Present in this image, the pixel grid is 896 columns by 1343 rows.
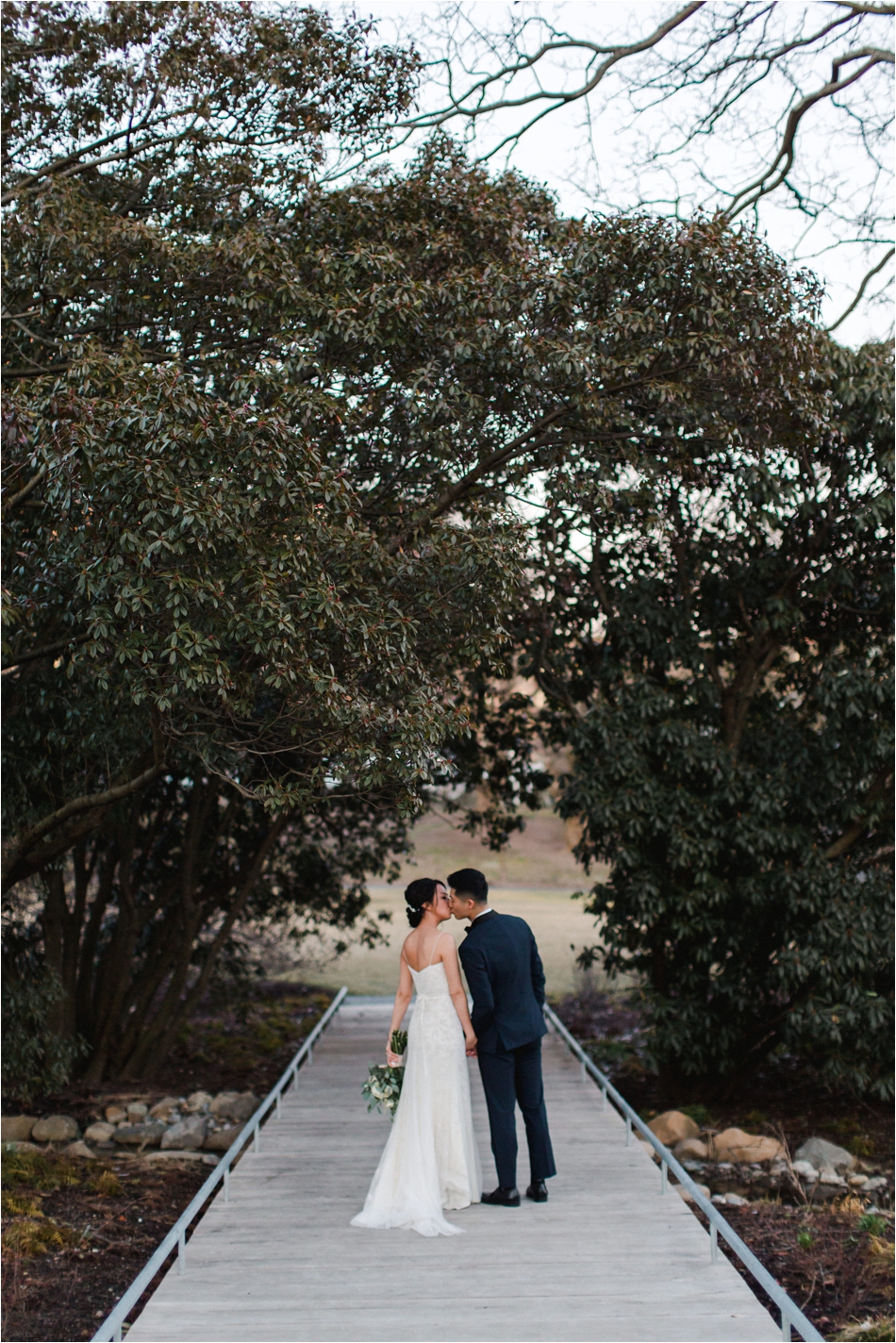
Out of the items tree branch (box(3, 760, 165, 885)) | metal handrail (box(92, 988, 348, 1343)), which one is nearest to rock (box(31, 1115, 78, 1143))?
metal handrail (box(92, 988, 348, 1343))

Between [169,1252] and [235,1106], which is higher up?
[169,1252]

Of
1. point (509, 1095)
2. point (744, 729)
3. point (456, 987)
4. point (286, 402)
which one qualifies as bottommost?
point (509, 1095)

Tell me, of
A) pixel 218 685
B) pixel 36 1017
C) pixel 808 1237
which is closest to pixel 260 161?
pixel 218 685

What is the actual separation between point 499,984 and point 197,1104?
6.49m

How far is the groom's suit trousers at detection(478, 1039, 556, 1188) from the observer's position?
5.83 metres

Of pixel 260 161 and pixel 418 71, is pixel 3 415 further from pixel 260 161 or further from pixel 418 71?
pixel 418 71

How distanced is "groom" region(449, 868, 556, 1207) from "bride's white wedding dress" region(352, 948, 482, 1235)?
0.15 m

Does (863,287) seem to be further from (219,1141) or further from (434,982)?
(219,1141)

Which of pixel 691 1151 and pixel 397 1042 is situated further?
pixel 691 1151

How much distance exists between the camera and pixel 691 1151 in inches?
376

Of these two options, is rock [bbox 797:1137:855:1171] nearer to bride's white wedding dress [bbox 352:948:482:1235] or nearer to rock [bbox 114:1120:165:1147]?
bride's white wedding dress [bbox 352:948:482:1235]

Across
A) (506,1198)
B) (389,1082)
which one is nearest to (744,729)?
(506,1198)

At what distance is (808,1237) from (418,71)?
933cm

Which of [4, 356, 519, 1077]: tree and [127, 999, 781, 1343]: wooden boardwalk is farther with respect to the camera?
[4, 356, 519, 1077]: tree
